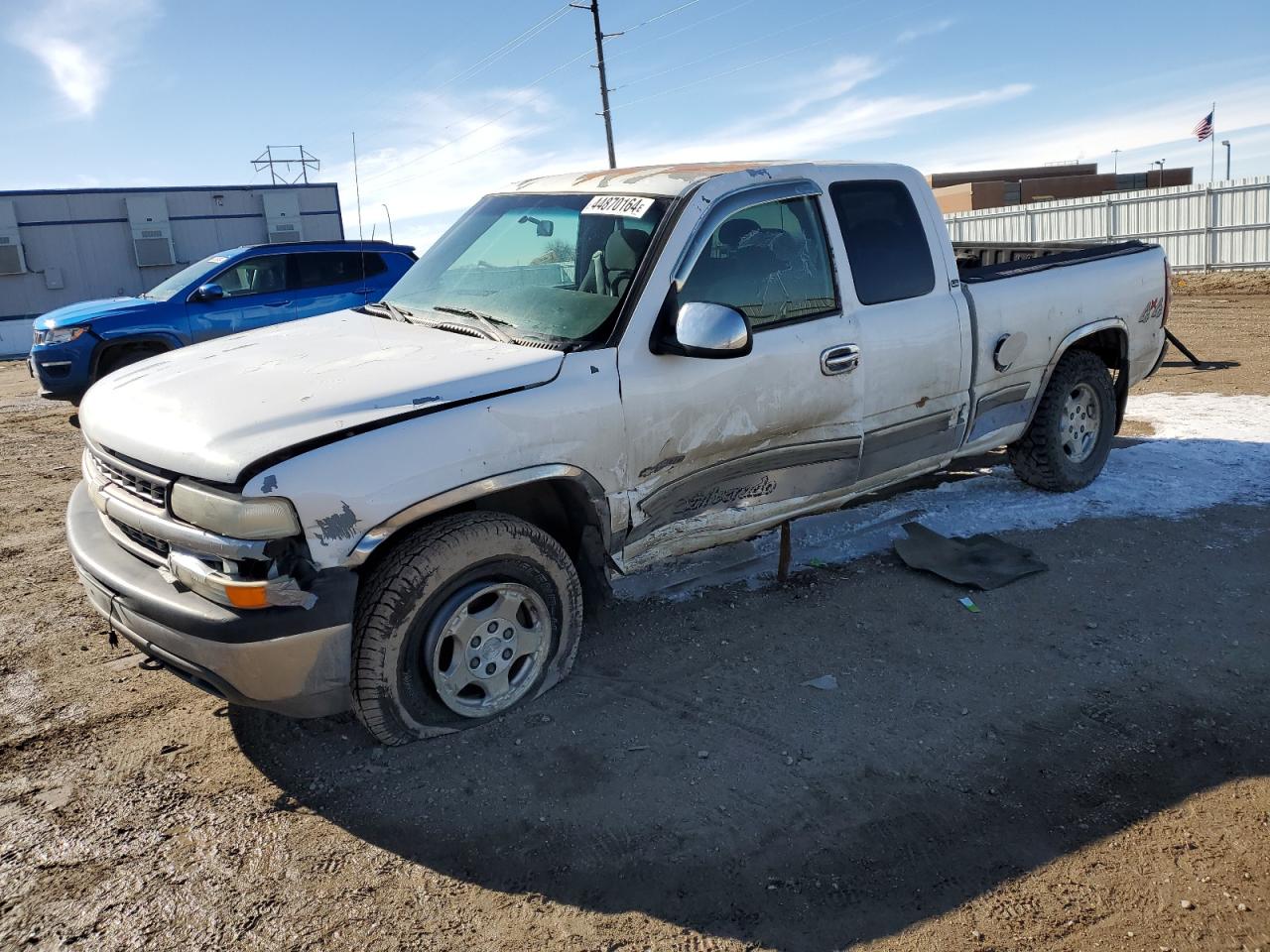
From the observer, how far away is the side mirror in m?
3.55

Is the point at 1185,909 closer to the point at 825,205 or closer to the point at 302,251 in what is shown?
the point at 825,205

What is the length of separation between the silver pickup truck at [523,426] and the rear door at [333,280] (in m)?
6.86

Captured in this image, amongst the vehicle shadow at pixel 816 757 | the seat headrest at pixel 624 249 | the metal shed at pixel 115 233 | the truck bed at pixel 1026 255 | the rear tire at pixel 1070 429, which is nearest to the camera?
the vehicle shadow at pixel 816 757

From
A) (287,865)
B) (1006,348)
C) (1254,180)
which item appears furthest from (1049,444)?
(1254,180)

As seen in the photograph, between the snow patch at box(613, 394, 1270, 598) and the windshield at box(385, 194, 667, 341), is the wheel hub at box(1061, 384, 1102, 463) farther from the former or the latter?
the windshield at box(385, 194, 667, 341)

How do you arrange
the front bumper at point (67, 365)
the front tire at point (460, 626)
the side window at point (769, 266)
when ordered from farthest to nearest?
the front bumper at point (67, 365) → the side window at point (769, 266) → the front tire at point (460, 626)

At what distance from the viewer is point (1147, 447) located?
7070 millimetres

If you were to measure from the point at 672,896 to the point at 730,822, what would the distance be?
0.37 meters

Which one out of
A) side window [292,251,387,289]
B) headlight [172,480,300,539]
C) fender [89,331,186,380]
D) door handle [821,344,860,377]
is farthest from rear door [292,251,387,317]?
headlight [172,480,300,539]

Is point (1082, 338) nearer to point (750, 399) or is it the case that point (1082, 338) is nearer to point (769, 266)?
point (769, 266)

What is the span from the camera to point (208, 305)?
1060 centimetres

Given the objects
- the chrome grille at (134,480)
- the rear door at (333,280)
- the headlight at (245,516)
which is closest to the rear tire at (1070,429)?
the headlight at (245,516)

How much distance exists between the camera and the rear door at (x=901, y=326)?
14.7 ft

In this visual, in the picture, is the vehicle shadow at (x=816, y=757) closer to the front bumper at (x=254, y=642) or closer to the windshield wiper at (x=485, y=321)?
the front bumper at (x=254, y=642)
